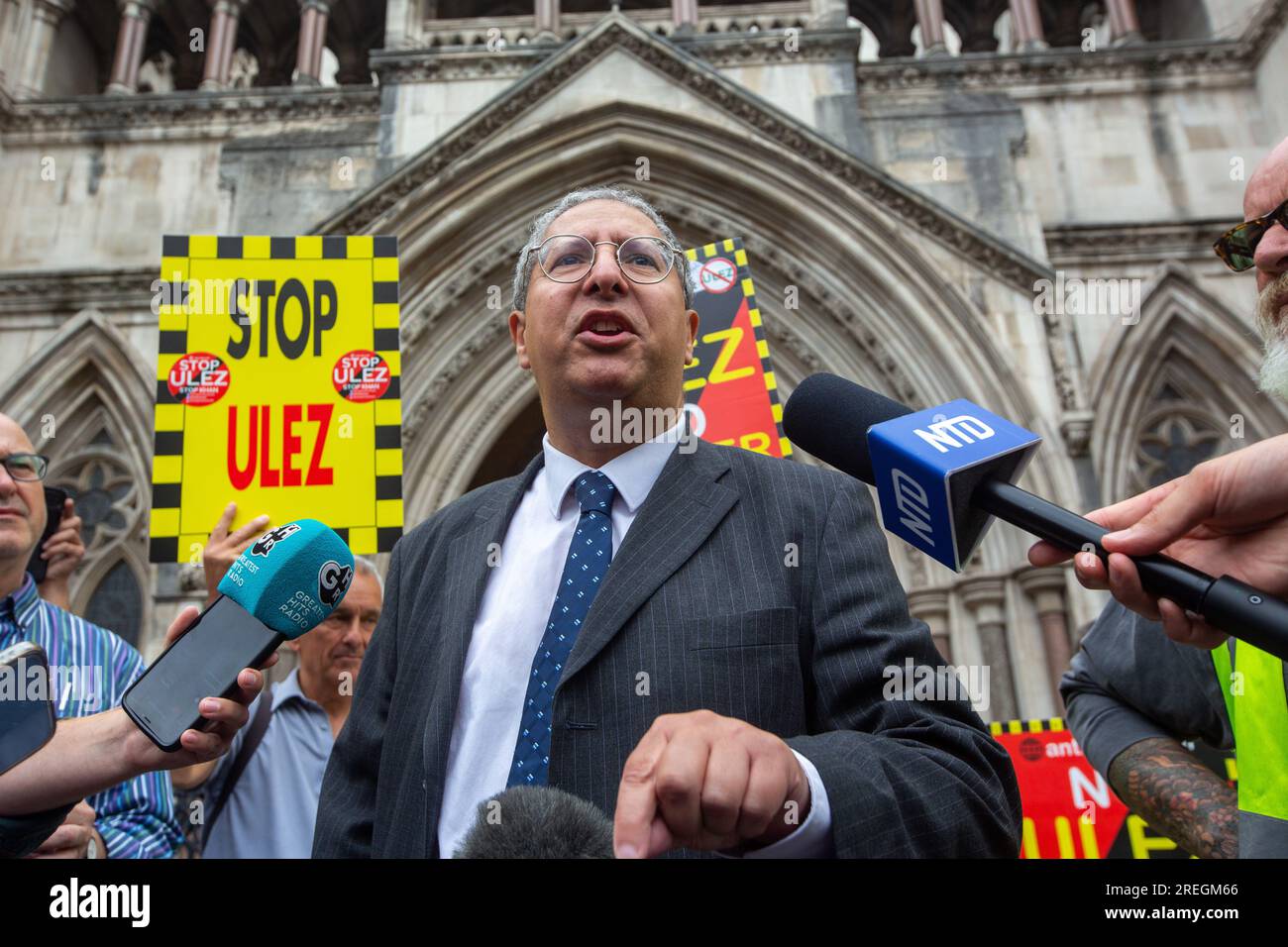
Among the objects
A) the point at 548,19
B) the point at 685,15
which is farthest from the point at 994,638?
the point at 548,19

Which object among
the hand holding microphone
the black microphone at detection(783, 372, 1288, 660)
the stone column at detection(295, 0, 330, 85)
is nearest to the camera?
the black microphone at detection(783, 372, 1288, 660)

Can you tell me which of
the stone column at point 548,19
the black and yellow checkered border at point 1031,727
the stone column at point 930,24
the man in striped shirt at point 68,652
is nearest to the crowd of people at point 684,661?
the man in striped shirt at point 68,652

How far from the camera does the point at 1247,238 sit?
199 centimetres

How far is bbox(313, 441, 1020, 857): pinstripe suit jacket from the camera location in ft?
4.50

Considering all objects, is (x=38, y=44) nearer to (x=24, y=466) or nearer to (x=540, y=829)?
(x=24, y=466)

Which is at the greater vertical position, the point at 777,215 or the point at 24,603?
the point at 777,215

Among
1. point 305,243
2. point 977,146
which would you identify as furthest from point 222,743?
point 977,146

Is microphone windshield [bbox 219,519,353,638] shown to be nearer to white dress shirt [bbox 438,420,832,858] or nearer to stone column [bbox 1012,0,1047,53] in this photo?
white dress shirt [bbox 438,420,832,858]

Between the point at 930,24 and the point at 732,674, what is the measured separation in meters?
13.6

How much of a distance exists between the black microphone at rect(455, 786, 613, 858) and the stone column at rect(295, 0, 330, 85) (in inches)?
537

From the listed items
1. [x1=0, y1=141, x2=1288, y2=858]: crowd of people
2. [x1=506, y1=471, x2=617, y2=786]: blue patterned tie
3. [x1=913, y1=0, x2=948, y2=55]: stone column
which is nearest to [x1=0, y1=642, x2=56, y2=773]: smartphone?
[x1=0, y1=141, x2=1288, y2=858]: crowd of people

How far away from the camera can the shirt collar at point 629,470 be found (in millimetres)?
1987

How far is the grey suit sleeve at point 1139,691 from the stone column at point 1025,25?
12136mm
